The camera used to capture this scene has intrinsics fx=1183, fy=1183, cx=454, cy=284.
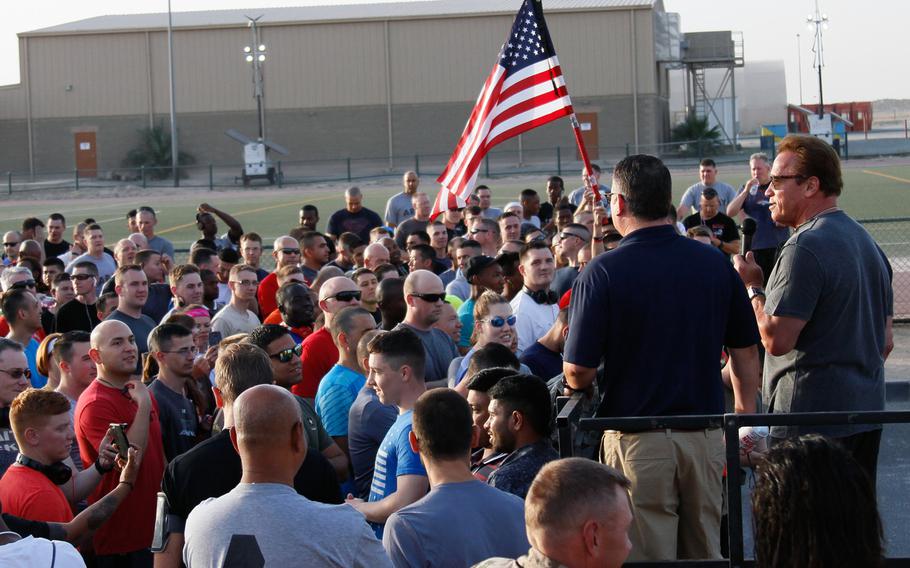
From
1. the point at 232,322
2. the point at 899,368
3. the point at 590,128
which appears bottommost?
the point at 899,368

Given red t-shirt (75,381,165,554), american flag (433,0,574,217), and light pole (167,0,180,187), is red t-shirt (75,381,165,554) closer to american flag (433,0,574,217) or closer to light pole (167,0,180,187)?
american flag (433,0,574,217)

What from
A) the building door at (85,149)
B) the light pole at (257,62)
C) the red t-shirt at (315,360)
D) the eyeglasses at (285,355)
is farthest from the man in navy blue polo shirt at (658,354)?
the building door at (85,149)

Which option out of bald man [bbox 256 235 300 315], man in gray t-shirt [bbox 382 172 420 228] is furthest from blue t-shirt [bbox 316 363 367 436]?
man in gray t-shirt [bbox 382 172 420 228]

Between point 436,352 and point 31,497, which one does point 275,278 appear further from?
point 31,497

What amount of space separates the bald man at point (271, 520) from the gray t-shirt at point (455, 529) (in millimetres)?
317

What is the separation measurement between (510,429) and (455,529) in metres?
0.84

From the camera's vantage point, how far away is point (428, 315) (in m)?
A: 7.92

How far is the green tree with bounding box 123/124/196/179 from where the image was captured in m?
61.4

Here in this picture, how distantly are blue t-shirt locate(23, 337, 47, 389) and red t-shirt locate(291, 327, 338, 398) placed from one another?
198cm

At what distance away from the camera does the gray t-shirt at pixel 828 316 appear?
466 centimetres

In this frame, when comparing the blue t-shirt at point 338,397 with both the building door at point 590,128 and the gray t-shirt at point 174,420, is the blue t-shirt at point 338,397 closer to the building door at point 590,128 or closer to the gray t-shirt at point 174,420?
the gray t-shirt at point 174,420

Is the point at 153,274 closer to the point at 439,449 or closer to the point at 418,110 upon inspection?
the point at 439,449

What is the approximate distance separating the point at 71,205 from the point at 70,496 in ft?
142

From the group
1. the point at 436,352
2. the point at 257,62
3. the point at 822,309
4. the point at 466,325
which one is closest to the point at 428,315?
the point at 436,352
